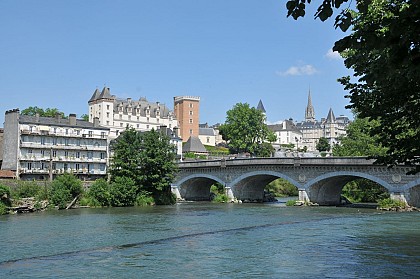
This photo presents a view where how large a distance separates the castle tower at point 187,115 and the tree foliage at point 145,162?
7791 cm

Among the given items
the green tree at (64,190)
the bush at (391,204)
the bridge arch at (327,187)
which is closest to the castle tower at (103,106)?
the green tree at (64,190)

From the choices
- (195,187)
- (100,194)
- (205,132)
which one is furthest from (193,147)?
(100,194)

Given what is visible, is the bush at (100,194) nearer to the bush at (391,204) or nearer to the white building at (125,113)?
the bush at (391,204)

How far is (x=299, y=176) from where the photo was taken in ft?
157

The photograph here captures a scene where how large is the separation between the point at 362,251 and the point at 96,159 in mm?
51654

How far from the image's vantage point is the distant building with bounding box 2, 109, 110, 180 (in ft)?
197

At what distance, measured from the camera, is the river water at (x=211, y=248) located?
15.0 metres

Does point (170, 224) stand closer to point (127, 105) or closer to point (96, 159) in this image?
point (96, 159)

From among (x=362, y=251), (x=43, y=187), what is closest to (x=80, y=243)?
(x=362, y=251)

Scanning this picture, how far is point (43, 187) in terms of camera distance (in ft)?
148

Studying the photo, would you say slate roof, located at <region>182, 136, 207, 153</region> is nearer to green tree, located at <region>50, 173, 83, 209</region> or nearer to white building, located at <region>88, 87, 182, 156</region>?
white building, located at <region>88, 87, 182, 156</region>

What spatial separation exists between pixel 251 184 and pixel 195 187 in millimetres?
8232

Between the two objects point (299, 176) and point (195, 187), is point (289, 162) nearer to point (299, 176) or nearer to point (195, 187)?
point (299, 176)

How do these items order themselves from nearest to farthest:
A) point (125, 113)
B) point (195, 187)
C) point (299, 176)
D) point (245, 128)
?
point (299, 176) < point (195, 187) < point (245, 128) < point (125, 113)
